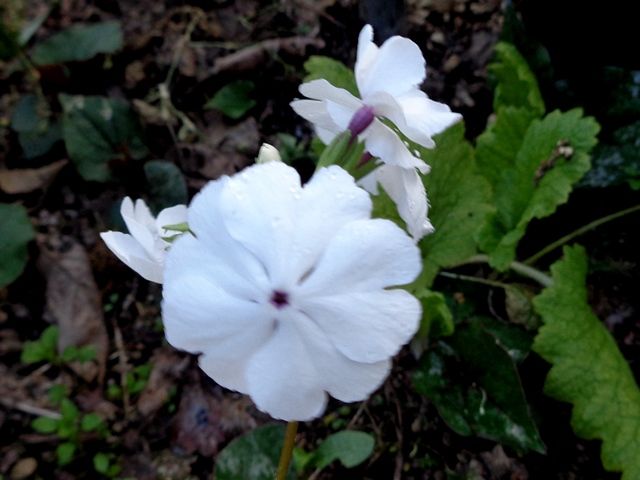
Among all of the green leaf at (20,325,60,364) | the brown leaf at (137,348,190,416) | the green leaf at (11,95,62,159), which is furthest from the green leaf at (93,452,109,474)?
the green leaf at (11,95,62,159)

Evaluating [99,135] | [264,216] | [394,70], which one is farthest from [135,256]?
[99,135]

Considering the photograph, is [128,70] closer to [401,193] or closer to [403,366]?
[403,366]

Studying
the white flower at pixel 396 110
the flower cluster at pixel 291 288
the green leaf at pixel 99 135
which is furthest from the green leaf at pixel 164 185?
the flower cluster at pixel 291 288

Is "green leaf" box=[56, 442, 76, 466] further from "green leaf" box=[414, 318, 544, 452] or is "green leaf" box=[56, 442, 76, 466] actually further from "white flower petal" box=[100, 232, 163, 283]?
"white flower petal" box=[100, 232, 163, 283]

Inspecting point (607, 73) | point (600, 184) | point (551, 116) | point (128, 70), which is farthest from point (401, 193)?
point (128, 70)

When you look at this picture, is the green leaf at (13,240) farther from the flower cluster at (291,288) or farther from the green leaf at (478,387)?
the flower cluster at (291,288)

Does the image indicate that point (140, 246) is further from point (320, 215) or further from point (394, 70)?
point (394, 70)
